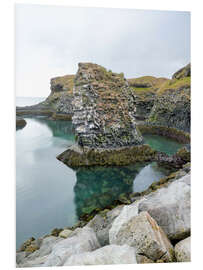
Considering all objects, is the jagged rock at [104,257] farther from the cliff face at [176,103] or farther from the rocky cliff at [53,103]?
the cliff face at [176,103]

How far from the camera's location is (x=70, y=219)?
6.09m

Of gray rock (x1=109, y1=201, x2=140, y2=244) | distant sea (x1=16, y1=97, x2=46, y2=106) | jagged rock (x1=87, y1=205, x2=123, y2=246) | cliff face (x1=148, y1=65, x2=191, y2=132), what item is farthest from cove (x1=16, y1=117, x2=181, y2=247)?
gray rock (x1=109, y1=201, x2=140, y2=244)

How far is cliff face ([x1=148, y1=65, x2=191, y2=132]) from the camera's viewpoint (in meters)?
6.23

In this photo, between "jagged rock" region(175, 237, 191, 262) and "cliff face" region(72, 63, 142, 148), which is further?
"cliff face" region(72, 63, 142, 148)

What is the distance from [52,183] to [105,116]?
6.45 m

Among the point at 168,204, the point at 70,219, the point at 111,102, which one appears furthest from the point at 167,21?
the point at 111,102

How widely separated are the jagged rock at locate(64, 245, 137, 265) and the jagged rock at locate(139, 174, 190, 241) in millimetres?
835

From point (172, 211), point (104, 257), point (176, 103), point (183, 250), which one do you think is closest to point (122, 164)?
point (176, 103)

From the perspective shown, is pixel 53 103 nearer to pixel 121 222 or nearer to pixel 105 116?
pixel 121 222

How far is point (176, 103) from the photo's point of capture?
9.12 meters

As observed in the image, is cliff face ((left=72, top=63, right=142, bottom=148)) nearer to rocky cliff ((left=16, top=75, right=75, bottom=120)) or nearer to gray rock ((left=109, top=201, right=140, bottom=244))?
rocky cliff ((left=16, top=75, right=75, bottom=120))

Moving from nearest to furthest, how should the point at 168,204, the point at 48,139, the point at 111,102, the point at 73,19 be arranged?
the point at 168,204 → the point at 73,19 → the point at 48,139 → the point at 111,102

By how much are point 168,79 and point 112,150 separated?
5.61 metres
